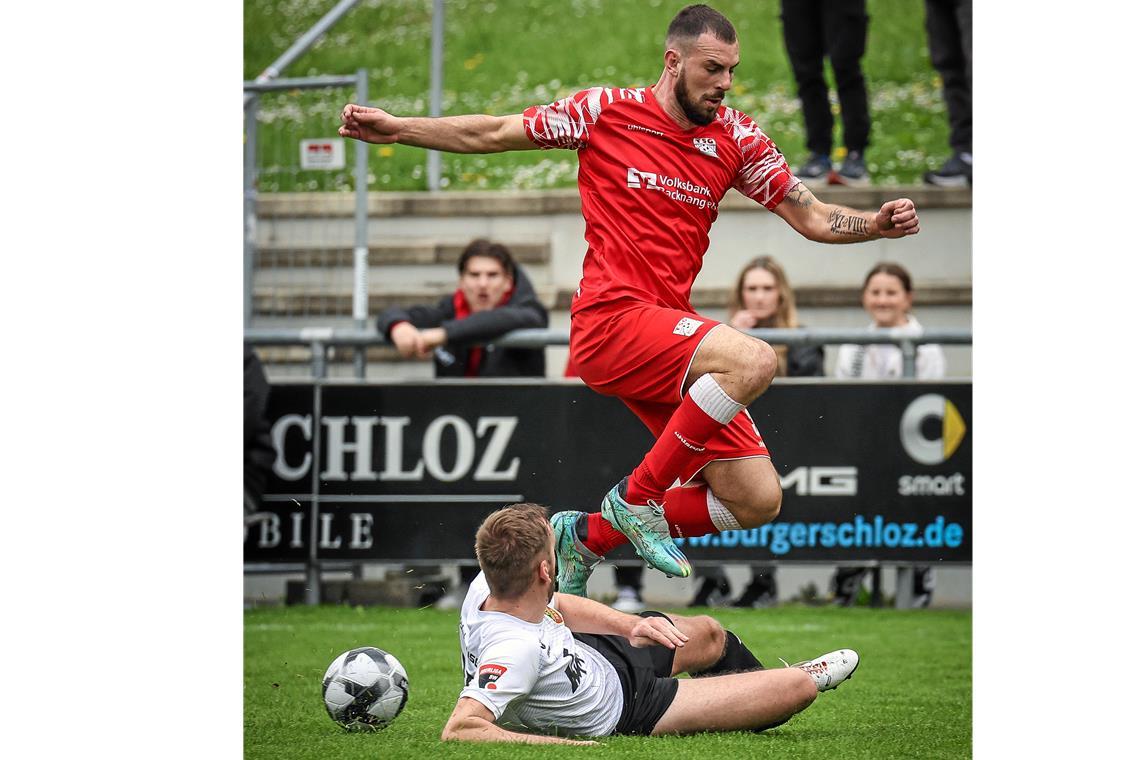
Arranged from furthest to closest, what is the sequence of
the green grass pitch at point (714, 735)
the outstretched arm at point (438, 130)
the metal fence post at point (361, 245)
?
the metal fence post at point (361, 245), the outstretched arm at point (438, 130), the green grass pitch at point (714, 735)

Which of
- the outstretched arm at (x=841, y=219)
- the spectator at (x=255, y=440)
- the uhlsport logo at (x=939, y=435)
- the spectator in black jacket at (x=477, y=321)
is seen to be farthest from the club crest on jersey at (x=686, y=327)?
the spectator at (x=255, y=440)

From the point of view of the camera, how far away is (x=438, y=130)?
185 inches

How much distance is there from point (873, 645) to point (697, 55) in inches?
118

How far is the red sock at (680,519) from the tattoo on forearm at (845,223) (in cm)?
94

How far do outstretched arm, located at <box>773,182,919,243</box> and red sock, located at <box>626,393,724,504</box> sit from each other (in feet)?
2.42

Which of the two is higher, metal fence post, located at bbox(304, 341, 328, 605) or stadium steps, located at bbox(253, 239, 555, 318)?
stadium steps, located at bbox(253, 239, 555, 318)

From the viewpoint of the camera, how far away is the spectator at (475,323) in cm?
718

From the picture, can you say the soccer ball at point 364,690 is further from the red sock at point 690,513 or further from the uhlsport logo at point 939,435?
the uhlsport logo at point 939,435

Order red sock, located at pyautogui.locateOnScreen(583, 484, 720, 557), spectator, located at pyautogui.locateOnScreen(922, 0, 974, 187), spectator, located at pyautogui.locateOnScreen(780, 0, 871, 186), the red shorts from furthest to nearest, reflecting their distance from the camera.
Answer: spectator, located at pyautogui.locateOnScreen(922, 0, 974, 187) < spectator, located at pyautogui.locateOnScreen(780, 0, 871, 186) < red sock, located at pyautogui.locateOnScreen(583, 484, 720, 557) < the red shorts

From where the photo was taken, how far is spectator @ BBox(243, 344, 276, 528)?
718 cm

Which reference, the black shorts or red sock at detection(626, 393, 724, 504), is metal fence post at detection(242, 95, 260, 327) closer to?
red sock at detection(626, 393, 724, 504)

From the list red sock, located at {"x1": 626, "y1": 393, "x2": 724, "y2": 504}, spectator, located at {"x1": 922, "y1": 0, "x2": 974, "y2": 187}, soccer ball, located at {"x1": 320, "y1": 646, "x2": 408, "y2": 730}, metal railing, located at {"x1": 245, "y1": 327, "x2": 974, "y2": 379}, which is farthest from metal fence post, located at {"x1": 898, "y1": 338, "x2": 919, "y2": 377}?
soccer ball, located at {"x1": 320, "y1": 646, "x2": 408, "y2": 730}

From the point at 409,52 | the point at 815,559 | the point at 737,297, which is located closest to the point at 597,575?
the point at 815,559

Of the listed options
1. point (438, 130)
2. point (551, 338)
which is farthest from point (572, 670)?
point (551, 338)
